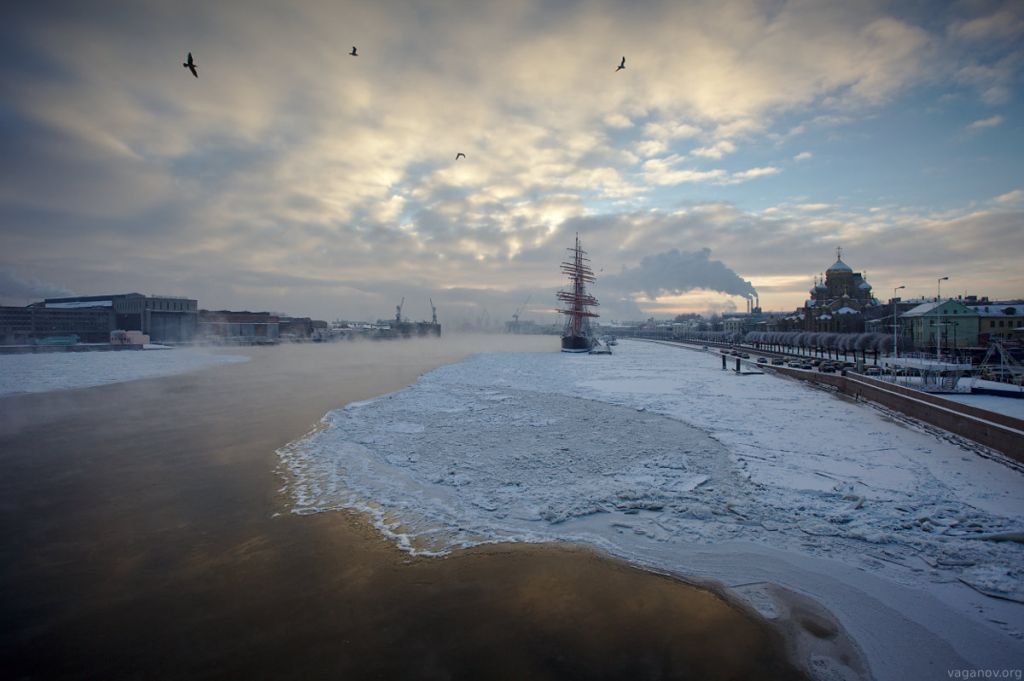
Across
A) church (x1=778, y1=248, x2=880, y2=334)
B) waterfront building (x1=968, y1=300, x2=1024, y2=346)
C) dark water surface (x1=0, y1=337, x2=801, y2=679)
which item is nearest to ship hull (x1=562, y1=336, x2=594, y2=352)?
church (x1=778, y1=248, x2=880, y2=334)

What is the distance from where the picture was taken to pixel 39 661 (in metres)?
5.18

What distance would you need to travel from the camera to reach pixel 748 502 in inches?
371

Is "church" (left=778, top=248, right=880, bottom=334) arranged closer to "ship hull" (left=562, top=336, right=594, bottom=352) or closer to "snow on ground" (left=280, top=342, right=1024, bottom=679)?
"ship hull" (left=562, top=336, right=594, bottom=352)

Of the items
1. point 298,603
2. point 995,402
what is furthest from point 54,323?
point 995,402

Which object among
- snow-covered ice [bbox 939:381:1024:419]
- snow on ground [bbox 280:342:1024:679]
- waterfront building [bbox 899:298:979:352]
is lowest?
snow on ground [bbox 280:342:1024:679]

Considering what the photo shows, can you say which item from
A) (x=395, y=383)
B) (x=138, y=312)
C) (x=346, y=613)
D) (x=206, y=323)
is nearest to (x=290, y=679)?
(x=346, y=613)

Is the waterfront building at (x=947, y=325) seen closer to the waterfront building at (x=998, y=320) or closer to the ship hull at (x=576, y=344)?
the waterfront building at (x=998, y=320)

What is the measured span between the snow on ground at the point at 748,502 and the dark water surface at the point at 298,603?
2.61 ft

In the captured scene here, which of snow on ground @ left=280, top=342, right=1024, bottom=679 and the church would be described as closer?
snow on ground @ left=280, top=342, right=1024, bottom=679

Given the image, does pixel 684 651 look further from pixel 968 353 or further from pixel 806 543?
pixel 968 353

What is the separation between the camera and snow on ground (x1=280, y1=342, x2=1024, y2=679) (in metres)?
6.05

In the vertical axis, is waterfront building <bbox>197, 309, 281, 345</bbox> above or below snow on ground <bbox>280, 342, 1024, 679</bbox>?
above

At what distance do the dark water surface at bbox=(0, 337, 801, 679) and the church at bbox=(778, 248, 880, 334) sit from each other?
7644 centimetres

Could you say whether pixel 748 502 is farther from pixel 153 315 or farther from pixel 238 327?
pixel 238 327
